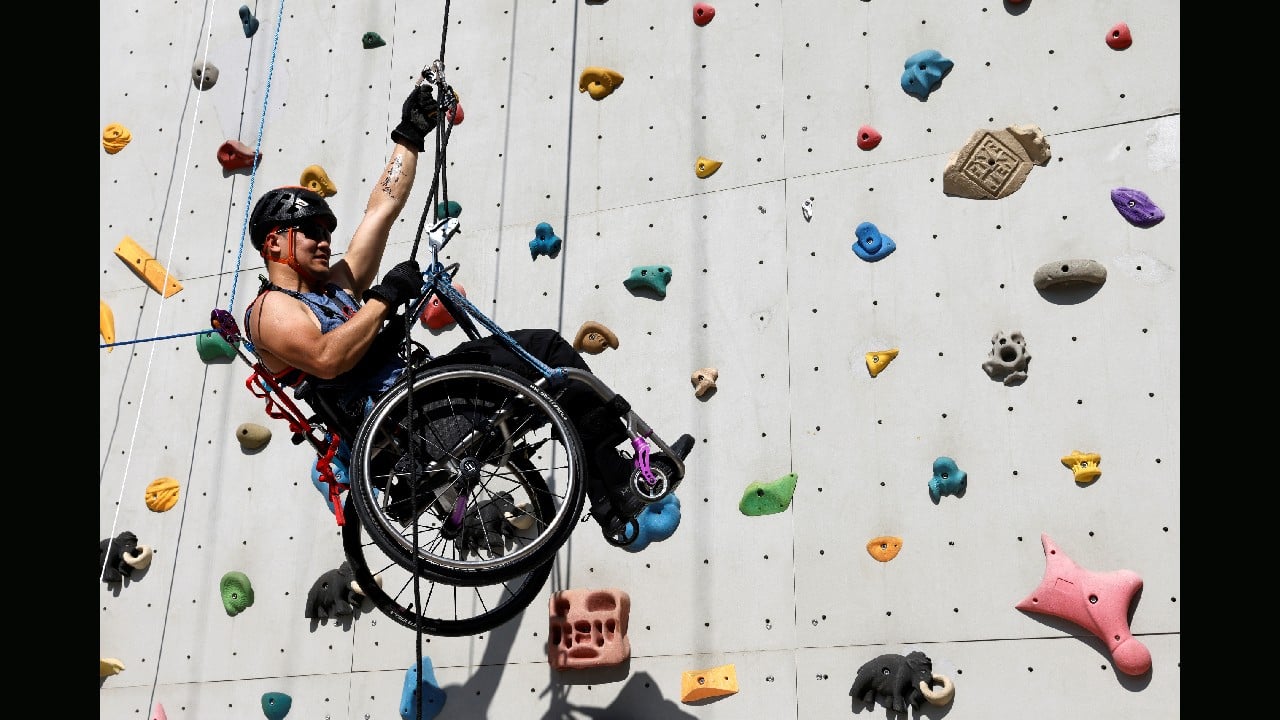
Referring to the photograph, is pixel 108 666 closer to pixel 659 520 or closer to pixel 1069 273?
pixel 659 520

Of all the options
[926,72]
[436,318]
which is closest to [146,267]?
[436,318]

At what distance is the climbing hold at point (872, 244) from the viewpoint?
560 cm

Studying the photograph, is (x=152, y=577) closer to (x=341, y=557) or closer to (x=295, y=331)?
(x=341, y=557)

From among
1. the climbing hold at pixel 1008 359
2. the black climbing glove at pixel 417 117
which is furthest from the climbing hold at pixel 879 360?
the black climbing glove at pixel 417 117

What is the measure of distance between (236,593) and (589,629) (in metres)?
1.61

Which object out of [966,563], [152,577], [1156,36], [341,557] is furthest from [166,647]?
[1156,36]

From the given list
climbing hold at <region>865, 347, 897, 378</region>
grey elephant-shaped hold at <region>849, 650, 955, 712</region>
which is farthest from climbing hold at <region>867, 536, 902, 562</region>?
climbing hold at <region>865, 347, 897, 378</region>

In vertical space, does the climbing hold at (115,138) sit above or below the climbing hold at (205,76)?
below

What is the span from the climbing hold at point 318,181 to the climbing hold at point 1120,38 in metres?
3.25

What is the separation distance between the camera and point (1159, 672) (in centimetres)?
481

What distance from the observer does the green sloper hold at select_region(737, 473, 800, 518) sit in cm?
552

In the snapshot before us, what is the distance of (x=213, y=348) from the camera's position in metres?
6.80

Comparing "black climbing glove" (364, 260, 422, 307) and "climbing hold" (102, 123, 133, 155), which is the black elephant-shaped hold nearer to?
"black climbing glove" (364, 260, 422, 307)

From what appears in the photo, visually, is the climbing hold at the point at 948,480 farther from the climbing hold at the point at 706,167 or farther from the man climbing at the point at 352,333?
the climbing hold at the point at 706,167
